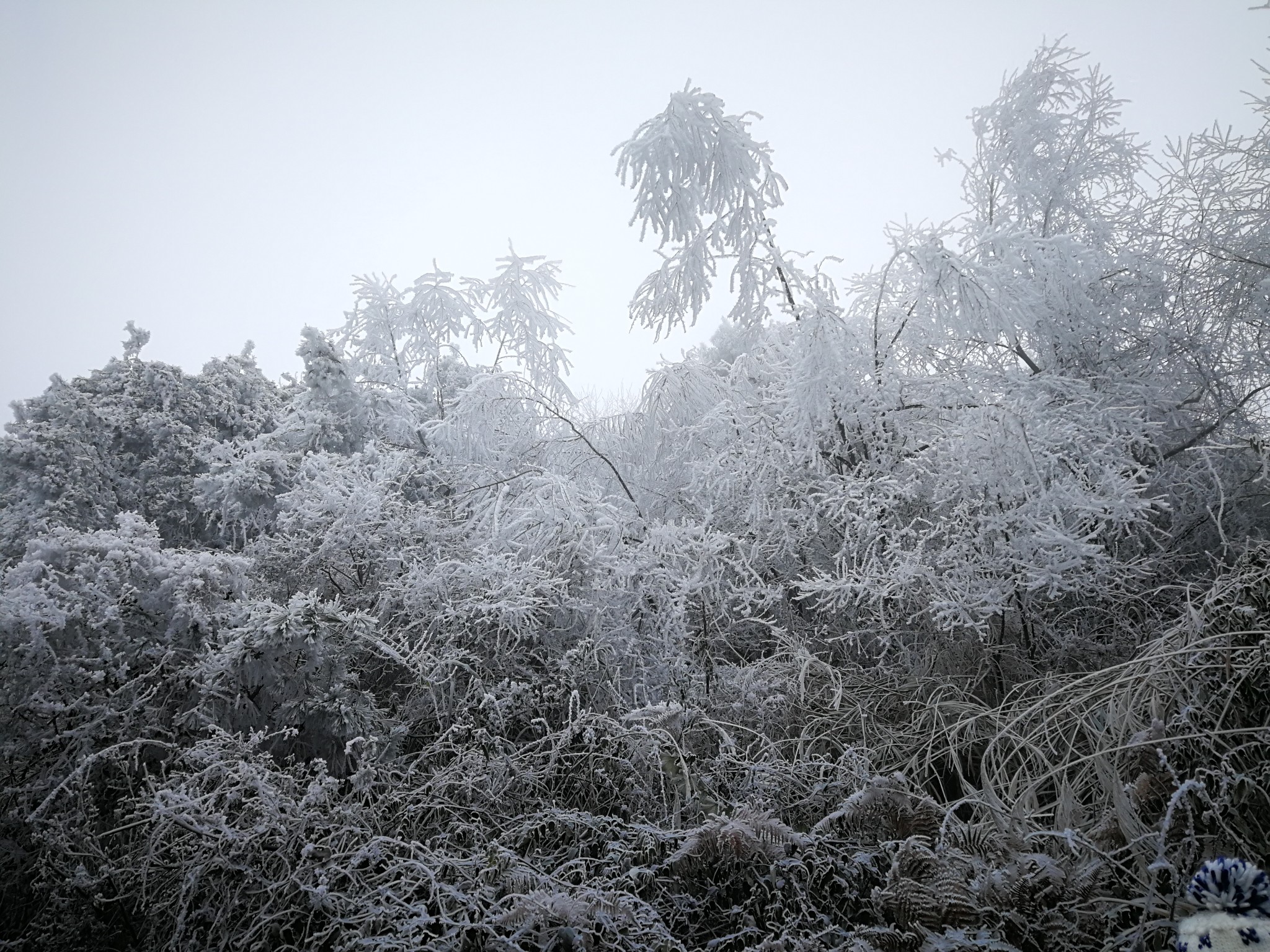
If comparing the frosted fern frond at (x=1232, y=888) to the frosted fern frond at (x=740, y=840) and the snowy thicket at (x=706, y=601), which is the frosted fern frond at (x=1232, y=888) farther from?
the frosted fern frond at (x=740, y=840)

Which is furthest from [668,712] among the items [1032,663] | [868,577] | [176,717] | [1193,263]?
[1193,263]

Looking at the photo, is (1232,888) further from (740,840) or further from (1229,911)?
(740,840)

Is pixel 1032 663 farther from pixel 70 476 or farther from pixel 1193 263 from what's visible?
pixel 70 476

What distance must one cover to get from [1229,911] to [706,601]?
112 inches

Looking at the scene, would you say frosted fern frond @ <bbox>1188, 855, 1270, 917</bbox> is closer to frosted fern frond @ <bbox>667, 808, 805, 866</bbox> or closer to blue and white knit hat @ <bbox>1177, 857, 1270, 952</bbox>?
blue and white knit hat @ <bbox>1177, 857, 1270, 952</bbox>

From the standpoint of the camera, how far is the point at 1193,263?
501cm

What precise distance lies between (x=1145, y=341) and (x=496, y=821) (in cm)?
535

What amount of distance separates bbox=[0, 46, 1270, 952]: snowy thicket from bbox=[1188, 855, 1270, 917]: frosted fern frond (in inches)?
11.7

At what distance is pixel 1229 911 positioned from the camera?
1262 millimetres

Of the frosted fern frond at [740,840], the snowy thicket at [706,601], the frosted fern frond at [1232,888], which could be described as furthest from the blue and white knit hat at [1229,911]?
the frosted fern frond at [740,840]

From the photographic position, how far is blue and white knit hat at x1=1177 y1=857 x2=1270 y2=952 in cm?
122

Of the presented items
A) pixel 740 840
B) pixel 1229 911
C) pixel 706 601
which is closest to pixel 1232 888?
pixel 1229 911

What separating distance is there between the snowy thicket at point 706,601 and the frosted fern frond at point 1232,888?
0.30m

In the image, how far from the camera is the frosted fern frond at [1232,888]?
1.23 metres
